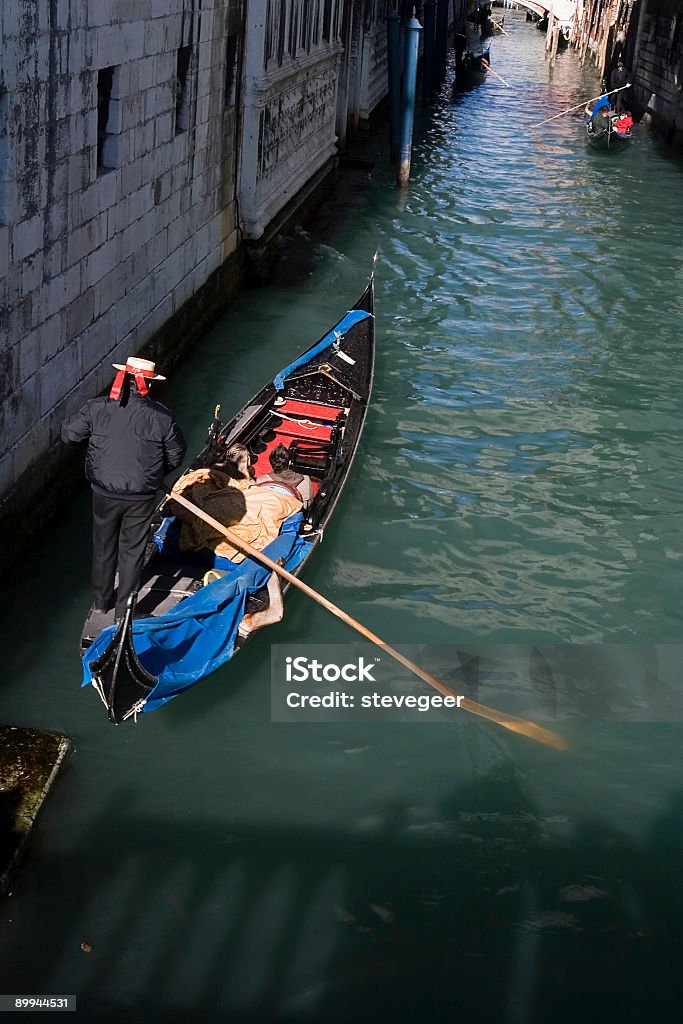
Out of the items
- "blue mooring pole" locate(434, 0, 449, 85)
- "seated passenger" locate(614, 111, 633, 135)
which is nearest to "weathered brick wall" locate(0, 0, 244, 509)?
"seated passenger" locate(614, 111, 633, 135)

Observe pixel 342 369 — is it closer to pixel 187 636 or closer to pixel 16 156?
pixel 16 156

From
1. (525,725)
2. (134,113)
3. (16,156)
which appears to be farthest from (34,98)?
(525,725)

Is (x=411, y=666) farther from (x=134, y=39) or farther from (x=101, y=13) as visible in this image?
Result: (x=134, y=39)

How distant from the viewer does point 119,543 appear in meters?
6.25

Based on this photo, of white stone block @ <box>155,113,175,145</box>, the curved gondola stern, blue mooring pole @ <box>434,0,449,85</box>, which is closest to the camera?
the curved gondola stern

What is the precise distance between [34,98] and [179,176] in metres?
3.82

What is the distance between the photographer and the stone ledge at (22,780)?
491cm

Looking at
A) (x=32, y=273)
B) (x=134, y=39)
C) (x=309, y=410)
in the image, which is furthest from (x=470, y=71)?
(x=32, y=273)

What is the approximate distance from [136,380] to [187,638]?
142 cm

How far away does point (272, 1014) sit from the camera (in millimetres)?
4469

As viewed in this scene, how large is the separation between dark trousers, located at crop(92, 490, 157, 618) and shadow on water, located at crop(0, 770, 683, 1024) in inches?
51.3

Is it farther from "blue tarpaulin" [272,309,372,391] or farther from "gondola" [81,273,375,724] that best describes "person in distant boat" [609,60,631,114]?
"gondola" [81,273,375,724]

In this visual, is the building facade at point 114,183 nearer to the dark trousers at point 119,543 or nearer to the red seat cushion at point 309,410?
the dark trousers at point 119,543

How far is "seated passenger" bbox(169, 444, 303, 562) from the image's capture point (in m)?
6.96
